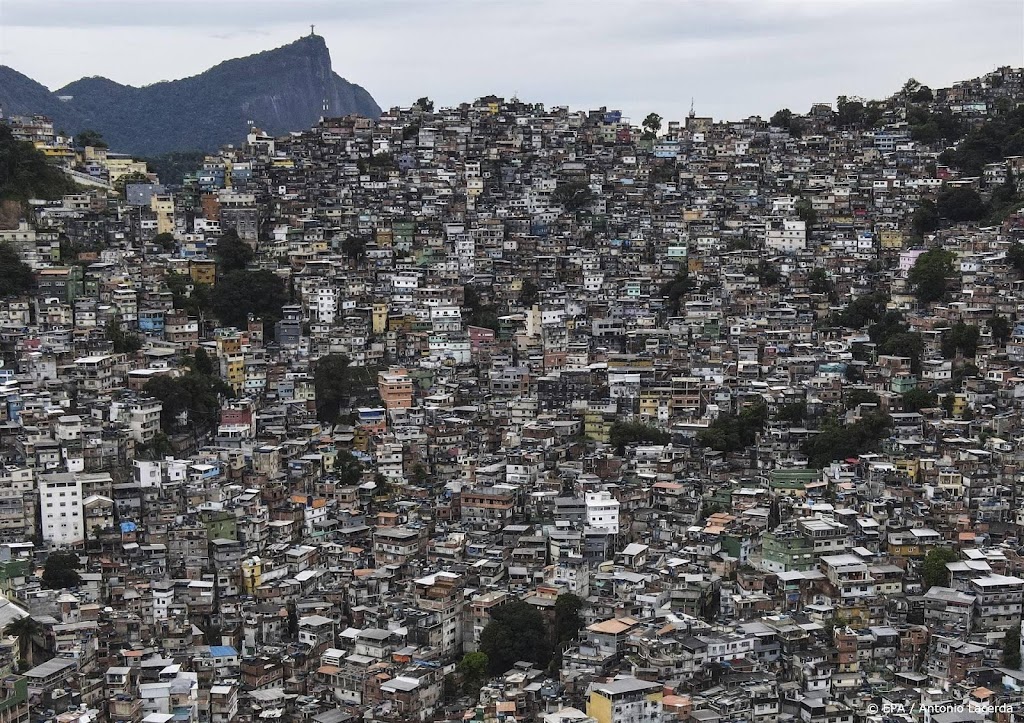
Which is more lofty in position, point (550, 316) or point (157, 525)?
point (550, 316)

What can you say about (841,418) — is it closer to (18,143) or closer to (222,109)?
(18,143)

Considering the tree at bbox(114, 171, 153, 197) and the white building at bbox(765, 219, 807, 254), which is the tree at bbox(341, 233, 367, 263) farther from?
the white building at bbox(765, 219, 807, 254)

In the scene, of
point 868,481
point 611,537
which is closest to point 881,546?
point 868,481

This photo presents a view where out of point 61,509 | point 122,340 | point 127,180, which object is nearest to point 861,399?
point 61,509

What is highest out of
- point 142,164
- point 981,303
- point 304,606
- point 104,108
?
point 104,108


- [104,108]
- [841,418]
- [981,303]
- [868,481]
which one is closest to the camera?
[868,481]

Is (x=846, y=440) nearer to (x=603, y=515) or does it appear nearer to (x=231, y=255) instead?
(x=603, y=515)

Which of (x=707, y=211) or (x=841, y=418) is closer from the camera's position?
(x=841, y=418)
